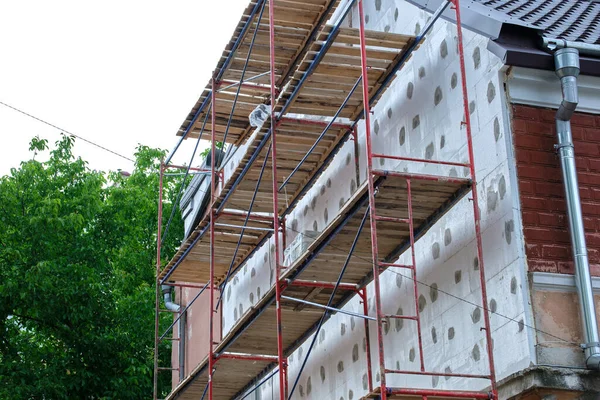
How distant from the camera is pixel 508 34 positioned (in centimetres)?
1127

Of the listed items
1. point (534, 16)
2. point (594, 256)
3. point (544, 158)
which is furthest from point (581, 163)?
point (534, 16)

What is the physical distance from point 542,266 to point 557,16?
403 centimetres

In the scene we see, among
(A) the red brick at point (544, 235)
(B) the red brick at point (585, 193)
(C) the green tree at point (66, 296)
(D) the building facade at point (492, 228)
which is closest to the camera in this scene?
(D) the building facade at point (492, 228)

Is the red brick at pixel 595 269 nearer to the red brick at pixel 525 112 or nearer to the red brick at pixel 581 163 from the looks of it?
the red brick at pixel 581 163

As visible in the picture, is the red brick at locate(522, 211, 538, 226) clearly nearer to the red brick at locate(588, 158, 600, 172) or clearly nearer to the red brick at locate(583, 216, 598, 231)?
the red brick at locate(583, 216, 598, 231)

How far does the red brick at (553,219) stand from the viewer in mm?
10695

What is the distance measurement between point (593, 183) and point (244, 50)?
7468mm

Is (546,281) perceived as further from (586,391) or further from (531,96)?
(531,96)

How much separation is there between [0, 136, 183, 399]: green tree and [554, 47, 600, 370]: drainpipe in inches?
681

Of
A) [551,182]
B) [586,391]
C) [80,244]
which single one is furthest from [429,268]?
[80,244]

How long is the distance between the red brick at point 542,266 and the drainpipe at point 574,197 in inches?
8.7

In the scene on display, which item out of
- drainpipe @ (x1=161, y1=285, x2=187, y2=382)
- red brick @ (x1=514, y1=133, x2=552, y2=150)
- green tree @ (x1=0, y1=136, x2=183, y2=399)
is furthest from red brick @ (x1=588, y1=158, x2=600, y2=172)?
green tree @ (x1=0, y1=136, x2=183, y2=399)

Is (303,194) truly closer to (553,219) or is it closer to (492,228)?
(492,228)

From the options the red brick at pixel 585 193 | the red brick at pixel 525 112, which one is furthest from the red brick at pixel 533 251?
the red brick at pixel 525 112
